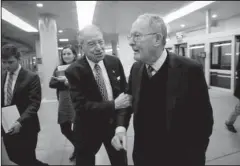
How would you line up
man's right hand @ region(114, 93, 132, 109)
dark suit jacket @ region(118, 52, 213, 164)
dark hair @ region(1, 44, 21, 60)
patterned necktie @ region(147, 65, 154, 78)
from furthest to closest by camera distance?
dark hair @ region(1, 44, 21, 60)
man's right hand @ region(114, 93, 132, 109)
patterned necktie @ region(147, 65, 154, 78)
dark suit jacket @ region(118, 52, 213, 164)

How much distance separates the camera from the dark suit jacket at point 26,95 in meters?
1.53

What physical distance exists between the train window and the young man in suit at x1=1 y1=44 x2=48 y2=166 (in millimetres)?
1498

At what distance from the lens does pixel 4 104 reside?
4.97 feet

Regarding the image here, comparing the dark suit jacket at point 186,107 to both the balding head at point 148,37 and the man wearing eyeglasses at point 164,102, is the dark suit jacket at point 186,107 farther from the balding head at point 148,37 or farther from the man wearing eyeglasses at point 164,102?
the balding head at point 148,37

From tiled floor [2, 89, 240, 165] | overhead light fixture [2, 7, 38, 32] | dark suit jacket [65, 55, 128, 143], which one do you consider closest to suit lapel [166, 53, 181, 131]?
dark suit jacket [65, 55, 128, 143]

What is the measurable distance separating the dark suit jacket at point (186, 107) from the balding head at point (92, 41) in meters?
0.42

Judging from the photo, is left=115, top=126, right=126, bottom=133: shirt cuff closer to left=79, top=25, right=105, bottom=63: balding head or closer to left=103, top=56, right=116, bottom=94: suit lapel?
left=103, top=56, right=116, bottom=94: suit lapel

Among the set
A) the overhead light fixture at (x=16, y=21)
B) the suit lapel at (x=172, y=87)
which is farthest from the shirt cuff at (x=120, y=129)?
the overhead light fixture at (x=16, y=21)

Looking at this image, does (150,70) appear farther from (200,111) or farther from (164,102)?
(200,111)

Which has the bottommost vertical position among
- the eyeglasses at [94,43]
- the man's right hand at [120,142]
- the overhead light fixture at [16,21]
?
the man's right hand at [120,142]

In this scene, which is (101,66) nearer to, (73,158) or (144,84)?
(144,84)

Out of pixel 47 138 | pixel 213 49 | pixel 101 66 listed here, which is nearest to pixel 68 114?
pixel 47 138

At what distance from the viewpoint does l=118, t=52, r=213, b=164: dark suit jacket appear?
1065 mm

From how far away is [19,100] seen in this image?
5.09 ft
